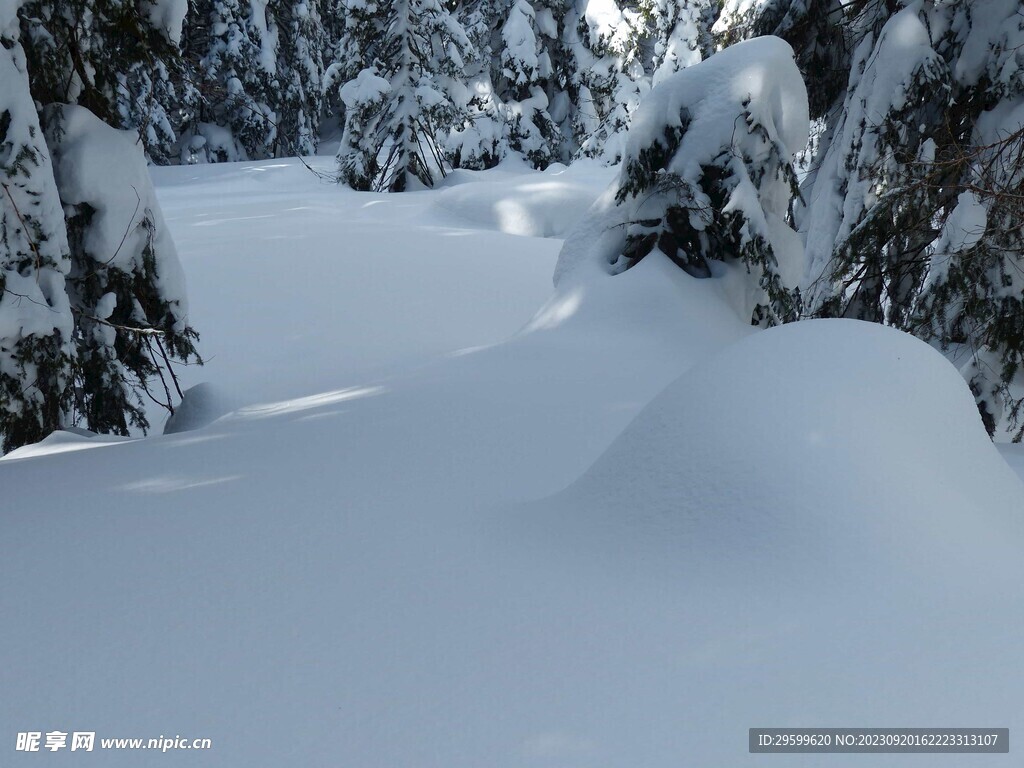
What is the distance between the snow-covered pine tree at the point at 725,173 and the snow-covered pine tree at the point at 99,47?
3.37m

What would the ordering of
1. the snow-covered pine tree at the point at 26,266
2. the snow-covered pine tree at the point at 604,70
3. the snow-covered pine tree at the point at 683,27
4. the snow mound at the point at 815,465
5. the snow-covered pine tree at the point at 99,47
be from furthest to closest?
the snow-covered pine tree at the point at 604,70 → the snow-covered pine tree at the point at 683,27 → the snow-covered pine tree at the point at 99,47 → the snow-covered pine tree at the point at 26,266 → the snow mound at the point at 815,465

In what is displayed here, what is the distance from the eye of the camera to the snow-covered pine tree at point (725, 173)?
6.45m

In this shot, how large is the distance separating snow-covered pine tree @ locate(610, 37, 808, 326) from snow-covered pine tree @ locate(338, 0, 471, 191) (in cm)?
885

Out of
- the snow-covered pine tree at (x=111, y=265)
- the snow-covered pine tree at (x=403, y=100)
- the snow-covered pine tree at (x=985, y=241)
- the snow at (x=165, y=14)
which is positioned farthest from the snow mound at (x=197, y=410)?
the snow-covered pine tree at (x=403, y=100)

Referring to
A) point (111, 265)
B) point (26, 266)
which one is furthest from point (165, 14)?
point (26, 266)

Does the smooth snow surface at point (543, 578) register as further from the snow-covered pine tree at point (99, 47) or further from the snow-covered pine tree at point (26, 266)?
the snow-covered pine tree at point (99, 47)

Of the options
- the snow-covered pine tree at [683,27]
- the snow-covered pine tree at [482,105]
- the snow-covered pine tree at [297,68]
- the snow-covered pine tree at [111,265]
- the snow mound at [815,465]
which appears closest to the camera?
the snow mound at [815,465]

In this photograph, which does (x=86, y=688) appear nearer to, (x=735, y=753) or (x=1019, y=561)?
(x=735, y=753)

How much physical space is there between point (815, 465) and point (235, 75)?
82.5 feet

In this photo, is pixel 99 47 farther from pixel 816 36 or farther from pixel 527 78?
pixel 527 78

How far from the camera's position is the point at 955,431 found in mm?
2869

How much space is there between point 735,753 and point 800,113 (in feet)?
19.1

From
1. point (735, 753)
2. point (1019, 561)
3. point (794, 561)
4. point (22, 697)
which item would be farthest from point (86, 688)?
point (1019, 561)

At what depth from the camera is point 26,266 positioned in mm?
4180
